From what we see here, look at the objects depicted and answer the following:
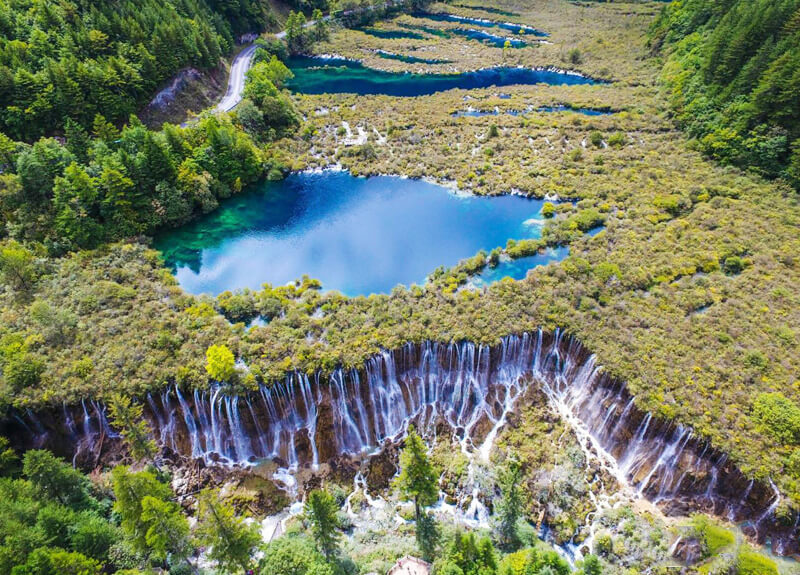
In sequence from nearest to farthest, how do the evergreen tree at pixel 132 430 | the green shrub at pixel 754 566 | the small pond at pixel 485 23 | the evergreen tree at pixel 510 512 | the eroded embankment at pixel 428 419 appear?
the green shrub at pixel 754 566 → the evergreen tree at pixel 510 512 → the evergreen tree at pixel 132 430 → the eroded embankment at pixel 428 419 → the small pond at pixel 485 23

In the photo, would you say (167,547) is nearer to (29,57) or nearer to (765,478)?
(765,478)

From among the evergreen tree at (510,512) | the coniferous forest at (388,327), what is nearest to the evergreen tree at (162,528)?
the coniferous forest at (388,327)

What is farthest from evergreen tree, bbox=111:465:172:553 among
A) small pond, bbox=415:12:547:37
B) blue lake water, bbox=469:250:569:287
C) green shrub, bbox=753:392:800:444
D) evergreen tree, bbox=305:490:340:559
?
small pond, bbox=415:12:547:37

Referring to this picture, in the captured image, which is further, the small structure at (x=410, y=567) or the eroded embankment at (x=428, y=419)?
the eroded embankment at (x=428, y=419)

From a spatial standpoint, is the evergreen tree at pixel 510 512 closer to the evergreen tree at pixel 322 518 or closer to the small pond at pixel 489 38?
the evergreen tree at pixel 322 518

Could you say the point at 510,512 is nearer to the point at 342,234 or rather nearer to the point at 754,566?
the point at 754,566
